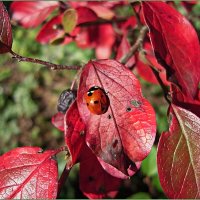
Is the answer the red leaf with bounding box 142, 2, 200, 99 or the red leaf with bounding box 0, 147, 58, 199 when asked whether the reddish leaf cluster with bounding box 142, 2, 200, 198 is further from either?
the red leaf with bounding box 0, 147, 58, 199

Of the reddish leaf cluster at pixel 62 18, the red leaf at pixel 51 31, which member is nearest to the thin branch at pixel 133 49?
the reddish leaf cluster at pixel 62 18

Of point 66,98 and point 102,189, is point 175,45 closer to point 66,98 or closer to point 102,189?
point 66,98

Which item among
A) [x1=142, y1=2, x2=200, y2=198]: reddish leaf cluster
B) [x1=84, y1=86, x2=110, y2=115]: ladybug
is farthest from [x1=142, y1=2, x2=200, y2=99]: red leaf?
[x1=84, y1=86, x2=110, y2=115]: ladybug

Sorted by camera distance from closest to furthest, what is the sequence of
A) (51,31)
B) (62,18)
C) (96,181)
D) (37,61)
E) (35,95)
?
(37,61), (96,181), (62,18), (51,31), (35,95)

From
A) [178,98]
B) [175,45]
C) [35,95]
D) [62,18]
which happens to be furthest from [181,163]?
[35,95]

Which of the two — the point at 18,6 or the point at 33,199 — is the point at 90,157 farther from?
the point at 18,6

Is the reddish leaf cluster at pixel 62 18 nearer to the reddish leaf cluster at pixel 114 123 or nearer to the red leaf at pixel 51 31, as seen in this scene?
the red leaf at pixel 51 31

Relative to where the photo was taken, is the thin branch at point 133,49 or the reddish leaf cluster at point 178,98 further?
the thin branch at point 133,49
